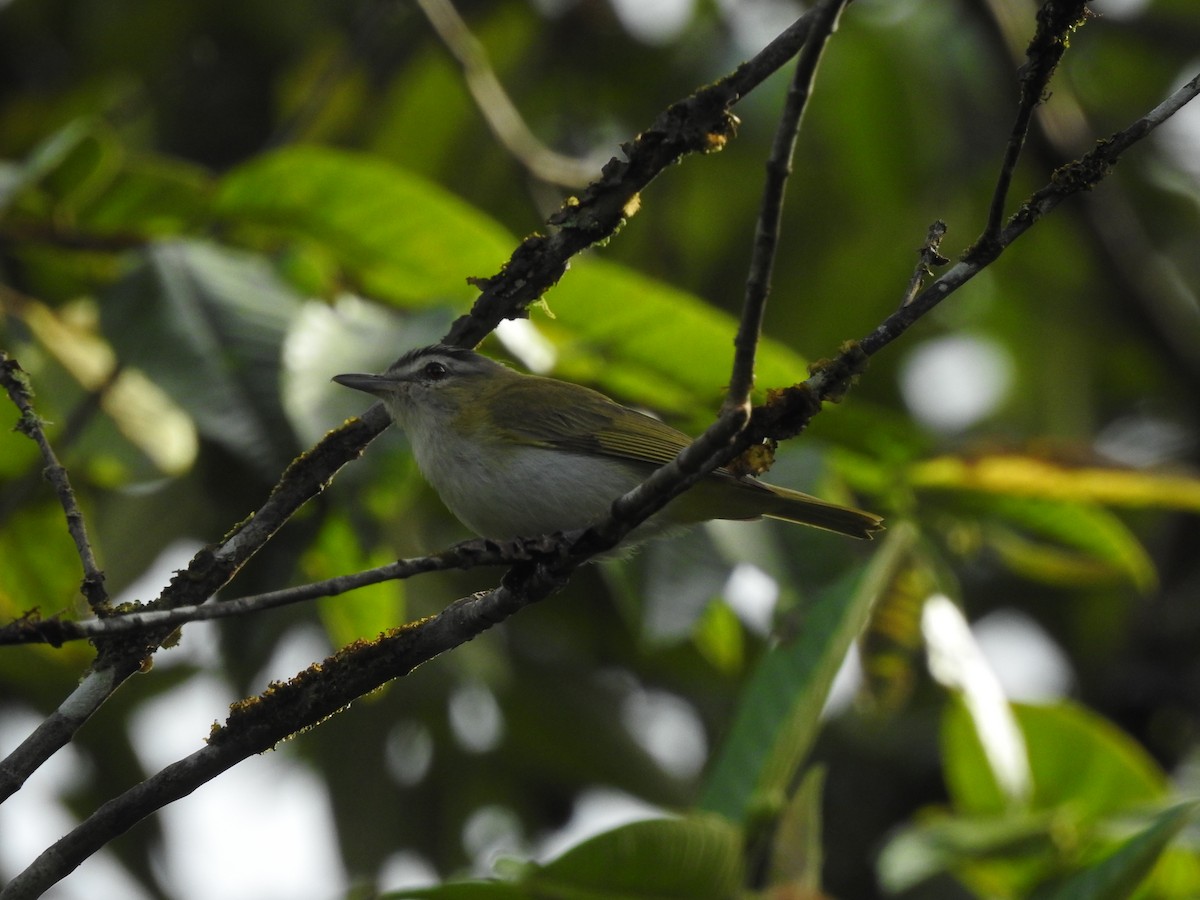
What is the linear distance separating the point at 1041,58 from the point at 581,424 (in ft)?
7.28

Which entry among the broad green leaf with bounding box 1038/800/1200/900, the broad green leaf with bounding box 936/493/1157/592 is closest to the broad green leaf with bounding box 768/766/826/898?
the broad green leaf with bounding box 1038/800/1200/900

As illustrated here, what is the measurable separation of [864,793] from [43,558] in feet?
15.3

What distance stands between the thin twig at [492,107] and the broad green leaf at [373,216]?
112cm

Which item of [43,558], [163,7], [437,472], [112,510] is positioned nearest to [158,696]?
[112,510]

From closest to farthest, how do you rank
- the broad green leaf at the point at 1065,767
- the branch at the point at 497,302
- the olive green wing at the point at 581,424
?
the branch at the point at 497,302
the olive green wing at the point at 581,424
the broad green leaf at the point at 1065,767

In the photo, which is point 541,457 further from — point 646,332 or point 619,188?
point 619,188

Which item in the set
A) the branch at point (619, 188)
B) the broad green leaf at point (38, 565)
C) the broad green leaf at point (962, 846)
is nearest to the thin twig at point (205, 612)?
the branch at point (619, 188)

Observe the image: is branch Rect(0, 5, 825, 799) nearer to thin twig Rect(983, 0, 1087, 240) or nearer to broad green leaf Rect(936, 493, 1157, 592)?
thin twig Rect(983, 0, 1087, 240)

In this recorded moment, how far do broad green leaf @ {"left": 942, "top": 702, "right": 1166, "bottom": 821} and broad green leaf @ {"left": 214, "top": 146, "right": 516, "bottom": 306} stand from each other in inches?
93.6

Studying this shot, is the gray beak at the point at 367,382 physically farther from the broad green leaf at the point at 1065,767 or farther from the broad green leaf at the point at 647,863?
the broad green leaf at the point at 1065,767

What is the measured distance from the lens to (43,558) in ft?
13.9

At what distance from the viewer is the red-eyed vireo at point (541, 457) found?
150 inches

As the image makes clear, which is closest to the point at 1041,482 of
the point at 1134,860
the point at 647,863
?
the point at 1134,860

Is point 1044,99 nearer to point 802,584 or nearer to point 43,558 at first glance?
point 802,584
